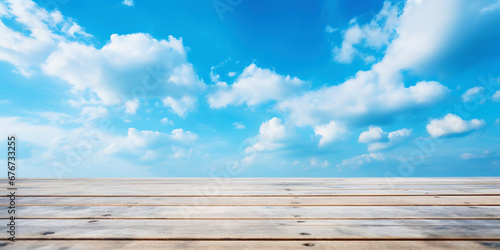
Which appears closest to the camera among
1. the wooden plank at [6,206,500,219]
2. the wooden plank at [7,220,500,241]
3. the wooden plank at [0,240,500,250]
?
the wooden plank at [0,240,500,250]

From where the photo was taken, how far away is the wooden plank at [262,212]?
1810 millimetres

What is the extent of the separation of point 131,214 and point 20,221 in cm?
67

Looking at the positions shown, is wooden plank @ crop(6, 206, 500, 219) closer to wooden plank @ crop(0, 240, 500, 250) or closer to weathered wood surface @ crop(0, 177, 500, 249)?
weathered wood surface @ crop(0, 177, 500, 249)

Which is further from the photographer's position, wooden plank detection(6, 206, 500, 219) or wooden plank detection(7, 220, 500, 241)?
wooden plank detection(6, 206, 500, 219)

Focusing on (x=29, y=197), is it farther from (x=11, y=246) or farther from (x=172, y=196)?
(x=11, y=246)

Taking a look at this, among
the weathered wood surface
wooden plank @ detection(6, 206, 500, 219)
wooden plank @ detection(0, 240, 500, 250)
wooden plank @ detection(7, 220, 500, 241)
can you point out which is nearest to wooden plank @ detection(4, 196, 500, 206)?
the weathered wood surface

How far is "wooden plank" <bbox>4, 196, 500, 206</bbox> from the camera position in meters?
2.25

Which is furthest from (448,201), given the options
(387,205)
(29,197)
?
(29,197)

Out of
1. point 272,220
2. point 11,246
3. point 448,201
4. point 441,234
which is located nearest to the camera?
point 11,246

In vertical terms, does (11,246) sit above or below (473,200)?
above

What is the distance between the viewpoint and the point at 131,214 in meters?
1.92

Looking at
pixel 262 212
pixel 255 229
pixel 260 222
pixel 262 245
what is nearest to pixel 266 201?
pixel 262 212

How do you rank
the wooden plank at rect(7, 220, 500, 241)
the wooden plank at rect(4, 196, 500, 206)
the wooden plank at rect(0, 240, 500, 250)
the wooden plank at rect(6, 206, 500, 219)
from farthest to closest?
the wooden plank at rect(4, 196, 500, 206), the wooden plank at rect(6, 206, 500, 219), the wooden plank at rect(7, 220, 500, 241), the wooden plank at rect(0, 240, 500, 250)

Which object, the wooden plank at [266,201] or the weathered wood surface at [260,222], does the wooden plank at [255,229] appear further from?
the wooden plank at [266,201]
